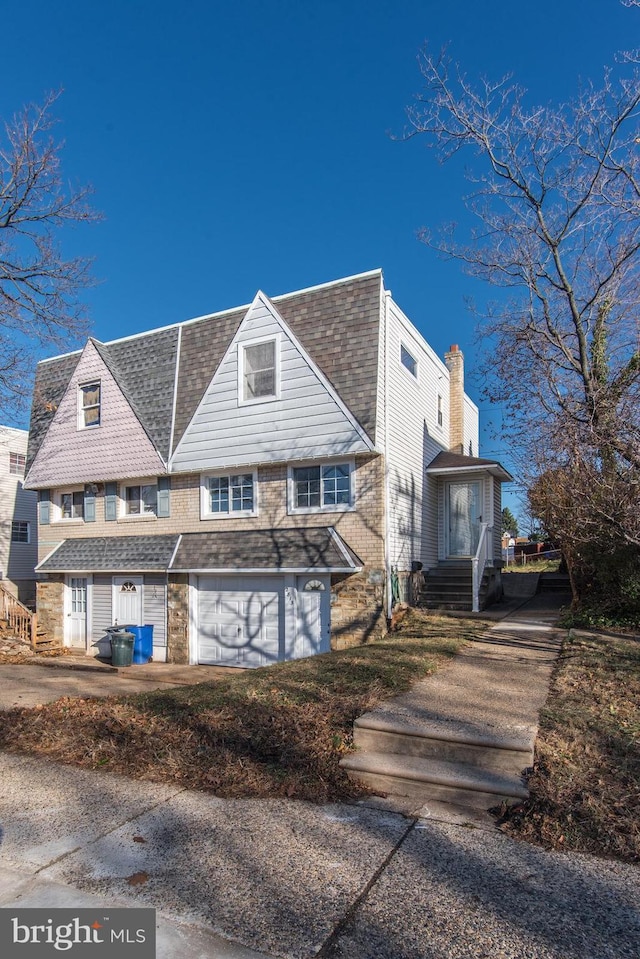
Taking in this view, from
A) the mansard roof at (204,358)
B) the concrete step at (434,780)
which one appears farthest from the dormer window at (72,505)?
the concrete step at (434,780)

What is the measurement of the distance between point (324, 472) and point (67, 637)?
32.3 ft

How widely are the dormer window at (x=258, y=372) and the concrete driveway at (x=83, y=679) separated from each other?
659cm

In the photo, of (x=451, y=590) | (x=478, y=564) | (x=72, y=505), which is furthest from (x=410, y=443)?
(x=72, y=505)

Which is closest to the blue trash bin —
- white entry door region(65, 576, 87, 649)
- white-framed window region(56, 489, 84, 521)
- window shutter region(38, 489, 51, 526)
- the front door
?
white entry door region(65, 576, 87, 649)

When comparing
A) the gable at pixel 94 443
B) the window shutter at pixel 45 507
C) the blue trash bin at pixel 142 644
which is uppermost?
the gable at pixel 94 443

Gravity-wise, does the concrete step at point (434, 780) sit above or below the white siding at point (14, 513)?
below

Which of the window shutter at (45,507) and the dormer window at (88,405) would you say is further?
the window shutter at (45,507)

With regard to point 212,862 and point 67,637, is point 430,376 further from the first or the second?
point 212,862

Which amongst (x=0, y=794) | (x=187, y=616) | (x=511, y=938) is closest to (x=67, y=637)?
(x=187, y=616)

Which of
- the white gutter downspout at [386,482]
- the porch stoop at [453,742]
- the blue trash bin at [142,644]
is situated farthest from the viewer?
the blue trash bin at [142,644]

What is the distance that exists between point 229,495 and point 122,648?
4675mm

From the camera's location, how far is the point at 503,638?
10.5 meters

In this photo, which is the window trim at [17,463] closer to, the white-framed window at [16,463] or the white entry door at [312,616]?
the white-framed window at [16,463]

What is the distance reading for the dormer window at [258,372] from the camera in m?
14.6
